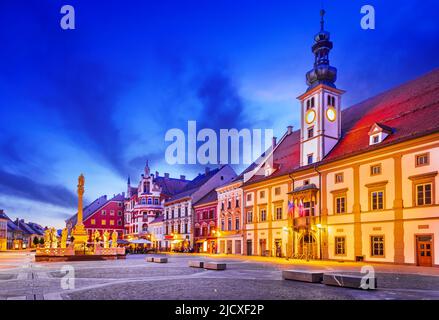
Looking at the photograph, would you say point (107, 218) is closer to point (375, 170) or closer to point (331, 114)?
point (331, 114)

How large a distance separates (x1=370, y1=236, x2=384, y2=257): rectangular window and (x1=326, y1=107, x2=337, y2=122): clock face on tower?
1318 cm

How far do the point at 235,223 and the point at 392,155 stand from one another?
26670 millimetres

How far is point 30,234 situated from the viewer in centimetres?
15162

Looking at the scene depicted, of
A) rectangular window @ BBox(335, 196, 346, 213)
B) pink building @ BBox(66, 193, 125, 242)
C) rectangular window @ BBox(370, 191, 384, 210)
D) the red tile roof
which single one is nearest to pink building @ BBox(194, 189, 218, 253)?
the red tile roof

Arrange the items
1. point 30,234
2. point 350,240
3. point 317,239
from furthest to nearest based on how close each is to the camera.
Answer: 1. point 30,234
2. point 317,239
3. point 350,240

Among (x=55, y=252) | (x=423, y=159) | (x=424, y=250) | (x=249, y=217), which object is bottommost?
(x=55, y=252)

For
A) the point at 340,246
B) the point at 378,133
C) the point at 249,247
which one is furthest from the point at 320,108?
the point at 249,247

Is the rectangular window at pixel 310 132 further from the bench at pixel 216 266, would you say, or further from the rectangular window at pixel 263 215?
the bench at pixel 216 266

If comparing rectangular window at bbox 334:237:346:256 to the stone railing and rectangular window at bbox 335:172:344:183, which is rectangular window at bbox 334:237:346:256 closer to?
rectangular window at bbox 335:172:344:183

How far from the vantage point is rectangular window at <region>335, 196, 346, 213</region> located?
3466cm

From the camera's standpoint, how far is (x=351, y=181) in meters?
33.9

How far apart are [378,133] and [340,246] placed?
9.97m

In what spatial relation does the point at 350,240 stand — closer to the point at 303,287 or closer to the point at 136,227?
the point at 303,287
